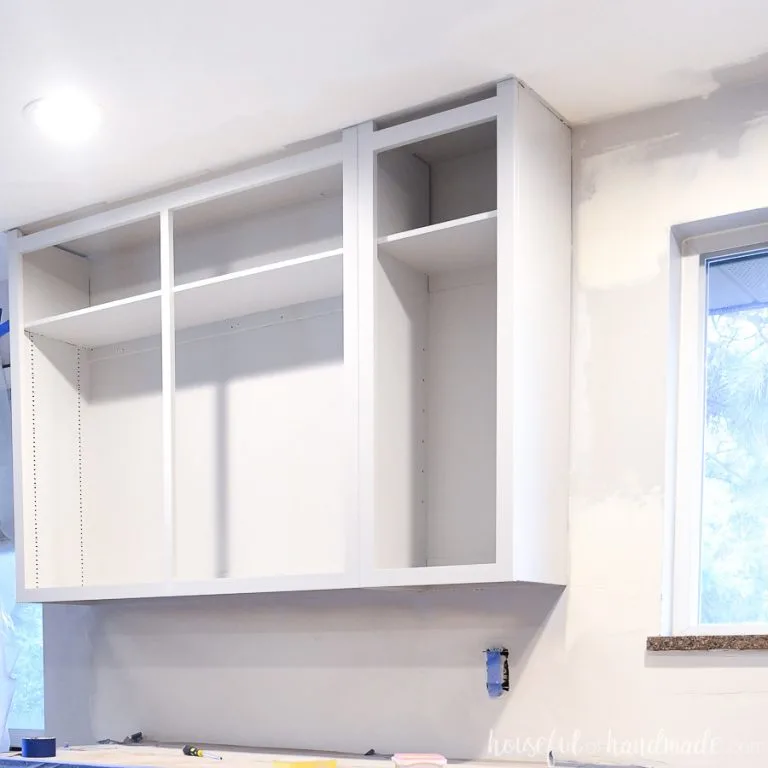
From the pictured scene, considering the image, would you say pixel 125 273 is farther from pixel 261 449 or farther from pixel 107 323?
pixel 261 449

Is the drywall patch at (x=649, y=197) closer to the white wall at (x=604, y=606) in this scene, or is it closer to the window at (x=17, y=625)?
the white wall at (x=604, y=606)

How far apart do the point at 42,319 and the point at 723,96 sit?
199 cm

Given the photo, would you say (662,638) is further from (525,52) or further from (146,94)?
(146,94)

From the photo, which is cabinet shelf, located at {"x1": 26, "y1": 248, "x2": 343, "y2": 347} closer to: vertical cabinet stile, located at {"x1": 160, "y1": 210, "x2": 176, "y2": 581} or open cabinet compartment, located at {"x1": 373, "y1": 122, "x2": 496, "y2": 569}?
vertical cabinet stile, located at {"x1": 160, "y1": 210, "x2": 176, "y2": 581}

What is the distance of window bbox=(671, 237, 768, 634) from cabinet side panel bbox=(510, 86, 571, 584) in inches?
10.4

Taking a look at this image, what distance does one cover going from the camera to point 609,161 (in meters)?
2.61

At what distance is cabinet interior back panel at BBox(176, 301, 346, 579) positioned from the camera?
9.85 ft

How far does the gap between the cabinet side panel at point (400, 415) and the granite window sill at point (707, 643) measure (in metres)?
0.62

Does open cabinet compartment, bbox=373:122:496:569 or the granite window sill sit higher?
open cabinet compartment, bbox=373:122:496:569

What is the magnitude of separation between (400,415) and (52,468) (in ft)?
4.02

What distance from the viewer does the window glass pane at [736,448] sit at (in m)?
2.42

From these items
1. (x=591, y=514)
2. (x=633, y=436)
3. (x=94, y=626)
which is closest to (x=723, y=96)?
(x=633, y=436)

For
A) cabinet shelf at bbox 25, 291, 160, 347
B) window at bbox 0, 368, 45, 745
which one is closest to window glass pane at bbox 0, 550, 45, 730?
window at bbox 0, 368, 45, 745

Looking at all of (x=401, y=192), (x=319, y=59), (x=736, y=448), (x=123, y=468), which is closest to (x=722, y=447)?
(x=736, y=448)
